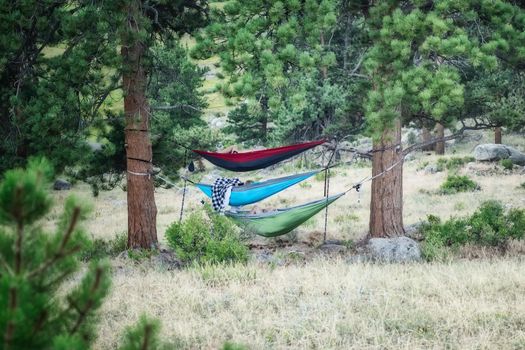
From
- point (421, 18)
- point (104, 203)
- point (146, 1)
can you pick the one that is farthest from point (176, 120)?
point (421, 18)

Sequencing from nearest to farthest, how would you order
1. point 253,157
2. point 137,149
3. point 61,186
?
point 137,149
point 253,157
point 61,186

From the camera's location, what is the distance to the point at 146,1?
7.58m

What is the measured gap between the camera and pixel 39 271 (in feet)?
5.64

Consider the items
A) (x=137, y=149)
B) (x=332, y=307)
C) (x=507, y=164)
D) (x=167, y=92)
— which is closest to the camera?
(x=332, y=307)

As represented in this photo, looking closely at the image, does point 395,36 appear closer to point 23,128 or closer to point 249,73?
point 249,73

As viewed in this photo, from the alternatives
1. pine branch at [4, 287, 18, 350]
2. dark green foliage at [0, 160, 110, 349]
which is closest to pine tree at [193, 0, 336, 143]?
dark green foliage at [0, 160, 110, 349]

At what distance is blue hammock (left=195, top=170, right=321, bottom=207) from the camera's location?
24.5 feet

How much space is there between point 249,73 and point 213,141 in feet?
59.0

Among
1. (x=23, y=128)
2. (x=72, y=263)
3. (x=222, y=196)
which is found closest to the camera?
(x=72, y=263)

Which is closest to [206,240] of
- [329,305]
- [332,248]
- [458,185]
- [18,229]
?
[332,248]

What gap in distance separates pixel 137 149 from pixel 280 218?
2153 mm

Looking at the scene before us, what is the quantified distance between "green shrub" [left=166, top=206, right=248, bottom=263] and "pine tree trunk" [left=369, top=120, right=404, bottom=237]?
6.47 ft

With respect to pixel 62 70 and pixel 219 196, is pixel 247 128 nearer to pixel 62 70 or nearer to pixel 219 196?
pixel 219 196

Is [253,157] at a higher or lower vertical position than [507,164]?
lower
